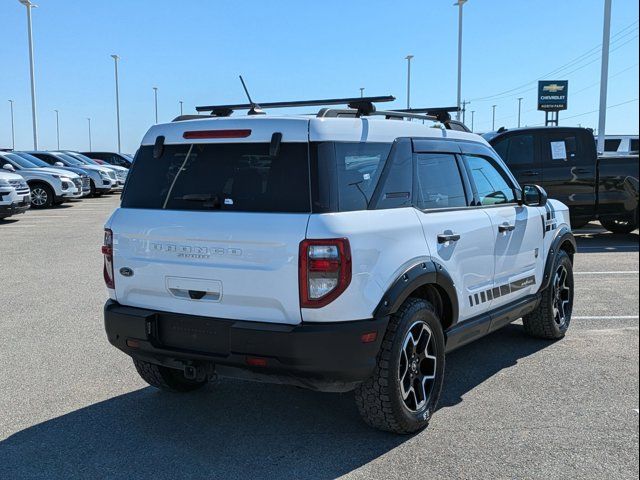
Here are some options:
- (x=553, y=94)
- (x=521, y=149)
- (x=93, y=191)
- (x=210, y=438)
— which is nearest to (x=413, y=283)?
(x=210, y=438)

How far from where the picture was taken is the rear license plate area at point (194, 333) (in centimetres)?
356

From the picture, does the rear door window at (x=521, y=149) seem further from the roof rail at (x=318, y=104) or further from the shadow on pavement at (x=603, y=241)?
the roof rail at (x=318, y=104)

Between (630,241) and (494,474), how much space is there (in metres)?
10.8

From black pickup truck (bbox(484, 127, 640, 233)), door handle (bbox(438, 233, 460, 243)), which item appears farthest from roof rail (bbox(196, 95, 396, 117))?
black pickup truck (bbox(484, 127, 640, 233))

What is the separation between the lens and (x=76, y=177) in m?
20.7

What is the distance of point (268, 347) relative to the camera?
3.40 m

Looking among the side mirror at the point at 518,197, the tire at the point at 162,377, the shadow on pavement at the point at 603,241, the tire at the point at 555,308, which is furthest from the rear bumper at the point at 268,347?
the shadow on pavement at the point at 603,241

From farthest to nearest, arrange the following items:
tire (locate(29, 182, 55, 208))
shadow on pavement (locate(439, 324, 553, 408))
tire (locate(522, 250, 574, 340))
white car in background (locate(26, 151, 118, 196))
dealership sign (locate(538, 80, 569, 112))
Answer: dealership sign (locate(538, 80, 569, 112)) < white car in background (locate(26, 151, 118, 196)) < tire (locate(29, 182, 55, 208)) < tire (locate(522, 250, 574, 340)) < shadow on pavement (locate(439, 324, 553, 408))

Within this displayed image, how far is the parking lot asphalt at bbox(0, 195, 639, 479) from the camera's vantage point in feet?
11.4

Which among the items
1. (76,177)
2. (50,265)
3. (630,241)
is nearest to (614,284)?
(630,241)

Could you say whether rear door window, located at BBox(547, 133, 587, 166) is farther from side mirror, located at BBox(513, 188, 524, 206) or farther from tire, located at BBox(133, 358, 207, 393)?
tire, located at BBox(133, 358, 207, 393)

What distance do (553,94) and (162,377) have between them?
62.5 metres

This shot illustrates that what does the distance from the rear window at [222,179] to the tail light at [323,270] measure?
0.24m

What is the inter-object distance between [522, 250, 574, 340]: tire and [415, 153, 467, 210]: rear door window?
168cm
